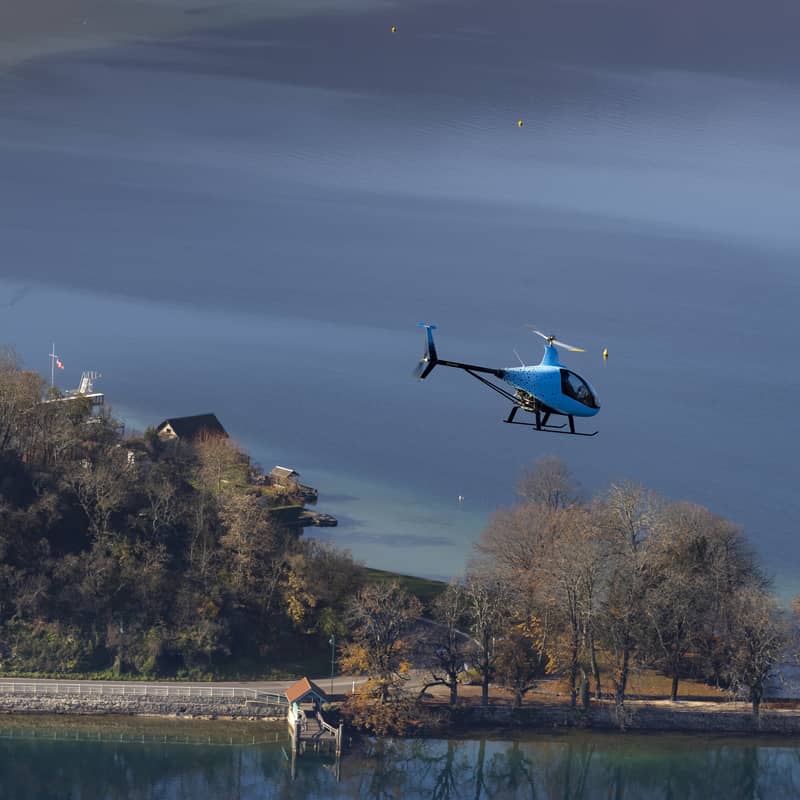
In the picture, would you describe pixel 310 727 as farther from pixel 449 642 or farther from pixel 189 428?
pixel 189 428

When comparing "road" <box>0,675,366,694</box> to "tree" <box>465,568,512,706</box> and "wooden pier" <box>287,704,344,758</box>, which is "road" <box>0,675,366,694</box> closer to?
"wooden pier" <box>287,704,344,758</box>

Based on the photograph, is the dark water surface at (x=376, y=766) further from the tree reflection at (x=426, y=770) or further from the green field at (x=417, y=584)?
the green field at (x=417, y=584)

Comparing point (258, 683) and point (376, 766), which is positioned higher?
point (258, 683)

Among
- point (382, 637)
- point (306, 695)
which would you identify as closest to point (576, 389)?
point (382, 637)

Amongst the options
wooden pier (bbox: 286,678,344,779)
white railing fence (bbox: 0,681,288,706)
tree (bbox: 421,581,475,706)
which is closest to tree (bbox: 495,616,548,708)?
tree (bbox: 421,581,475,706)

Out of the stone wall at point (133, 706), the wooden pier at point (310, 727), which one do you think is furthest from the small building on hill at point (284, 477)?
the wooden pier at point (310, 727)
